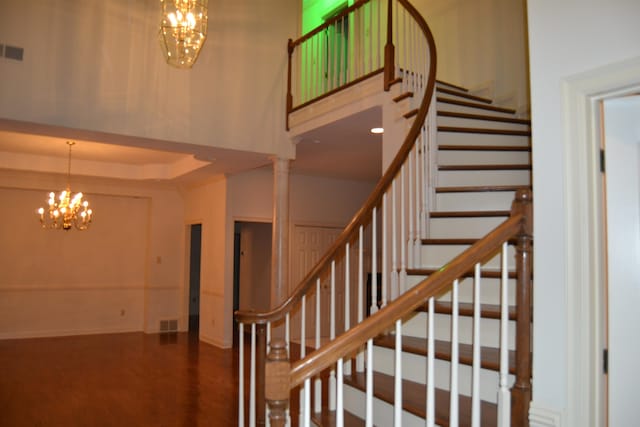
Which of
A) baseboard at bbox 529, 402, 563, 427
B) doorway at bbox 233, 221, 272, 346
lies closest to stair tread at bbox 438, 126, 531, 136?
baseboard at bbox 529, 402, 563, 427

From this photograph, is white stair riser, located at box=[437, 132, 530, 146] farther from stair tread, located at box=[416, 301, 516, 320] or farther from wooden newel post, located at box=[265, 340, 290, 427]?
wooden newel post, located at box=[265, 340, 290, 427]

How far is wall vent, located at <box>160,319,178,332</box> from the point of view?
962 centimetres

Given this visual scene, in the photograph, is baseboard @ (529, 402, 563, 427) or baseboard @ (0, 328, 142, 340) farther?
baseboard @ (0, 328, 142, 340)

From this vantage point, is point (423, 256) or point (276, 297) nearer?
point (423, 256)

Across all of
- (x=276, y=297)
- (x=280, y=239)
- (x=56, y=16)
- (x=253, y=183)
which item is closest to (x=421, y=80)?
(x=280, y=239)

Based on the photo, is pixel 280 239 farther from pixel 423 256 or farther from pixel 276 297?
pixel 423 256

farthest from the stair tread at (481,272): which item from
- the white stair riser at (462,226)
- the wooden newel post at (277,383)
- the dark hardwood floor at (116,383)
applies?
the dark hardwood floor at (116,383)

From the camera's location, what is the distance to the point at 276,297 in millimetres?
6320

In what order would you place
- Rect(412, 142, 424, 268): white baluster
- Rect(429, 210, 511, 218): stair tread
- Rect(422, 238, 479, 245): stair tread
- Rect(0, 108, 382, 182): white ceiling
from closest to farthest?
Rect(422, 238, 479, 245): stair tread → Rect(429, 210, 511, 218): stair tread → Rect(412, 142, 424, 268): white baluster → Rect(0, 108, 382, 182): white ceiling

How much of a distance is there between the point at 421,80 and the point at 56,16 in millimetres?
3657

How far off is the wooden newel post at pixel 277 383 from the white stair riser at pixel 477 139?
127 inches

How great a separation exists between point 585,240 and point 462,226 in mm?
1778

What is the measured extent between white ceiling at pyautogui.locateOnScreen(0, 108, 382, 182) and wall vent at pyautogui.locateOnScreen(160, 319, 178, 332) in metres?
2.83

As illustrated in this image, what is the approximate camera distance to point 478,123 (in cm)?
496
